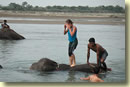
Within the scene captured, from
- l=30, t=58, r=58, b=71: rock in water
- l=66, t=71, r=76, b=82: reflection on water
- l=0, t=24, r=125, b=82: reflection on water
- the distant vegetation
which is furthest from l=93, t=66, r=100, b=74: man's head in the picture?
the distant vegetation

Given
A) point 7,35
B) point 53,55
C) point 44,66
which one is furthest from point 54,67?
point 7,35

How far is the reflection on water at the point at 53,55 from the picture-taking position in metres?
10.3

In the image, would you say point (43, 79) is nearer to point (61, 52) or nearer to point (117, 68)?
point (117, 68)

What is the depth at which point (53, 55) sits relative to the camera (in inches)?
531

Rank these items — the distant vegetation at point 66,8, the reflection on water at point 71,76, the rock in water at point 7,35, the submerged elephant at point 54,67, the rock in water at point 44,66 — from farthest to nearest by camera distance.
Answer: the rock in water at point 7,35 < the distant vegetation at point 66,8 < the rock in water at point 44,66 < the submerged elephant at point 54,67 < the reflection on water at point 71,76

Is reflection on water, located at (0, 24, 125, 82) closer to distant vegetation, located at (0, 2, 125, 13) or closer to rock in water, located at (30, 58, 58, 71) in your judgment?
rock in water, located at (30, 58, 58, 71)

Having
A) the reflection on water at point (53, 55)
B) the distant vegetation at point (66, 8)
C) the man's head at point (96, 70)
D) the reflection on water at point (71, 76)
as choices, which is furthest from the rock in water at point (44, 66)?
the distant vegetation at point (66, 8)

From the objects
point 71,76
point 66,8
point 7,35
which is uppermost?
point 66,8

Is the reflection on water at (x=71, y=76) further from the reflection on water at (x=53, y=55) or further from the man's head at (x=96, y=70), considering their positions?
the man's head at (x=96, y=70)

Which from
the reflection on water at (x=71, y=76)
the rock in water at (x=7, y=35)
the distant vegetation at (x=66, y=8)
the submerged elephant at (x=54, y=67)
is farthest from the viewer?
the rock in water at (x=7, y=35)

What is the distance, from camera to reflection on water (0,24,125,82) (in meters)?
10.3

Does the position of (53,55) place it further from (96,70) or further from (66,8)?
(96,70)

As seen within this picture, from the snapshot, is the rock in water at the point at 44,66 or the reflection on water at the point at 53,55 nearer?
the reflection on water at the point at 53,55

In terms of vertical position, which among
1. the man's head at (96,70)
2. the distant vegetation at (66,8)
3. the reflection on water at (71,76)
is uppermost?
the distant vegetation at (66,8)
